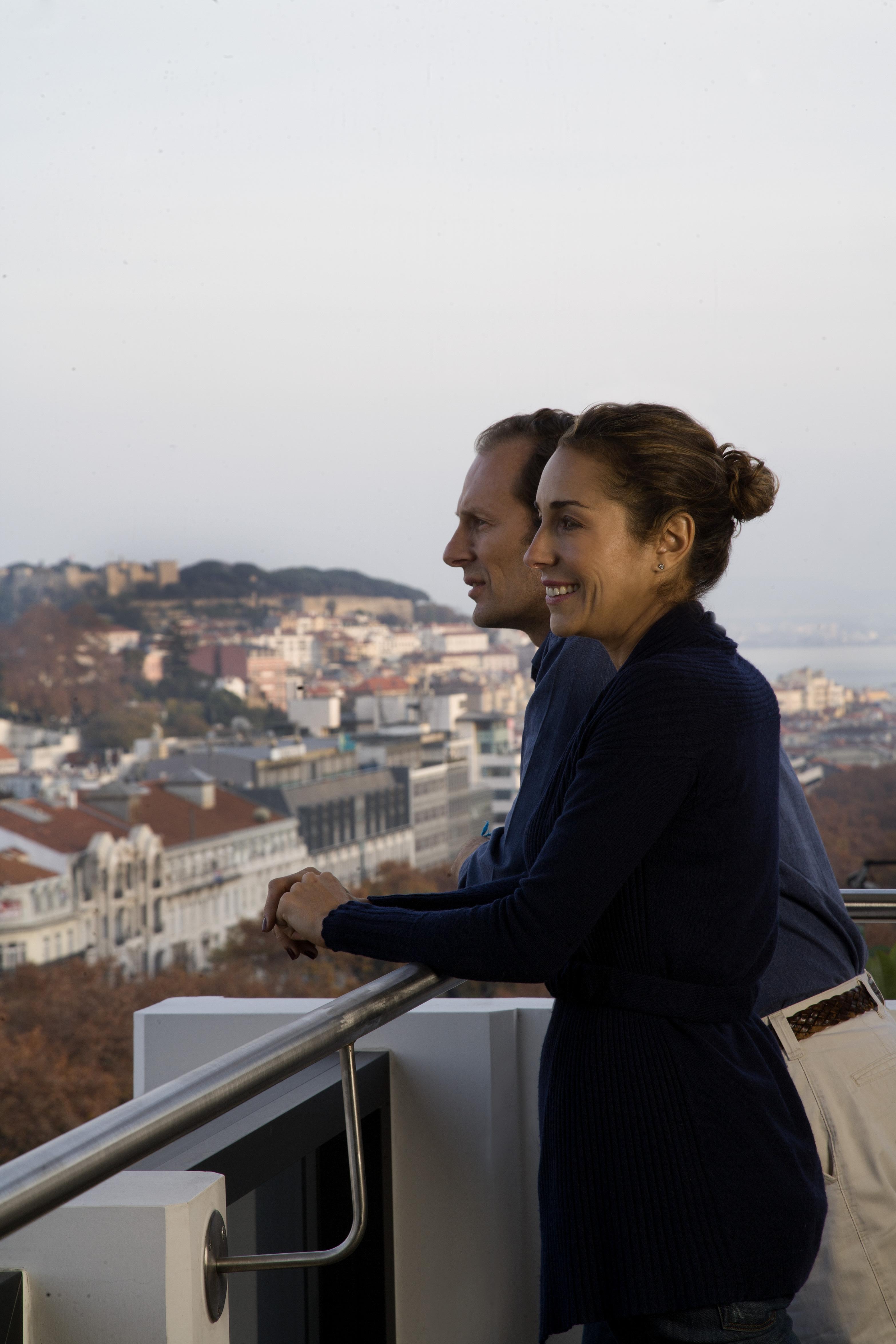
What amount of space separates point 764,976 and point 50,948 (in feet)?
150

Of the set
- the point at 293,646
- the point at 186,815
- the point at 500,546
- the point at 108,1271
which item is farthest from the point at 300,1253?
the point at 293,646

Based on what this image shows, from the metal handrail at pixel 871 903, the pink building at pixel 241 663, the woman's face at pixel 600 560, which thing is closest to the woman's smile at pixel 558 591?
the woman's face at pixel 600 560

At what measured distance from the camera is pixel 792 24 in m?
43.3

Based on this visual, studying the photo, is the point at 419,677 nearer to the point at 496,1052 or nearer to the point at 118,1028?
the point at 118,1028

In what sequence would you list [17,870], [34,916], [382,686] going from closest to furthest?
[34,916]
[17,870]
[382,686]

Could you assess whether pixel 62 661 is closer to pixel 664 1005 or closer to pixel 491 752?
pixel 491 752

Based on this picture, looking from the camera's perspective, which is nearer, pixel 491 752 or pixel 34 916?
pixel 34 916

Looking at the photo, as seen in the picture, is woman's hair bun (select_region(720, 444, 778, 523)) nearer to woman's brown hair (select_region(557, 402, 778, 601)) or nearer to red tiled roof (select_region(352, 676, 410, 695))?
woman's brown hair (select_region(557, 402, 778, 601))

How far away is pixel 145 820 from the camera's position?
154ft

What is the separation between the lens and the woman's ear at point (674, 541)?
879mm

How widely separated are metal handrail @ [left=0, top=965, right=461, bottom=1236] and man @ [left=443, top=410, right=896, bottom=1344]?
0.56ft

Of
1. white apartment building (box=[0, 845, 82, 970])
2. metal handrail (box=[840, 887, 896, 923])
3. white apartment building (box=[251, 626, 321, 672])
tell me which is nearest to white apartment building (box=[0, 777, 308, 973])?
white apartment building (box=[0, 845, 82, 970])

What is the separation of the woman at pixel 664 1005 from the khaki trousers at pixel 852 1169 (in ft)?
0.25

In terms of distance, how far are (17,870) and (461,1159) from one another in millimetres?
45706
